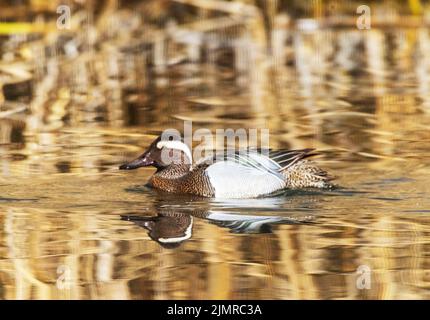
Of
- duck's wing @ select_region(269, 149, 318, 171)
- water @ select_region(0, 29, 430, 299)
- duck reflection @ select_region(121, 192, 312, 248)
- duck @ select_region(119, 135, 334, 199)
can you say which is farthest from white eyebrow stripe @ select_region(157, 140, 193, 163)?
duck reflection @ select_region(121, 192, 312, 248)

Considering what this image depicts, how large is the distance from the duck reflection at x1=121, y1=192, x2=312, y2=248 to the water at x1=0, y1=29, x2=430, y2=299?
18 mm

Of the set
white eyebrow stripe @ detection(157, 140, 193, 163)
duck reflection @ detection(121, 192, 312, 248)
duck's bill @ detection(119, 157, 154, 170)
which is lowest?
duck reflection @ detection(121, 192, 312, 248)

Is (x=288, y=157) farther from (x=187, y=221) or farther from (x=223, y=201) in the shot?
(x=187, y=221)

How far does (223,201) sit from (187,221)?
74 centimetres

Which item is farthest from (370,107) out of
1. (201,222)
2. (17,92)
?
(201,222)

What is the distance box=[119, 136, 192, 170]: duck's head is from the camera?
8914mm

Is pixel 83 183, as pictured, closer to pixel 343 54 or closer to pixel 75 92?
pixel 75 92

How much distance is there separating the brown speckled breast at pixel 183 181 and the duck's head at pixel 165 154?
7 cm

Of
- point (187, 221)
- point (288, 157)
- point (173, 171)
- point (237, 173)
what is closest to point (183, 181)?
point (173, 171)

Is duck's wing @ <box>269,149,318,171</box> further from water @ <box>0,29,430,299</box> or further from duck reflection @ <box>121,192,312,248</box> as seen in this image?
duck reflection @ <box>121,192,312,248</box>

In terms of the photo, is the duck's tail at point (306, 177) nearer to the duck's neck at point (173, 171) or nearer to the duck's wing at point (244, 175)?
the duck's wing at point (244, 175)

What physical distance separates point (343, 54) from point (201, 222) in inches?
295

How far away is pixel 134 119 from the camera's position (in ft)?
36.7
